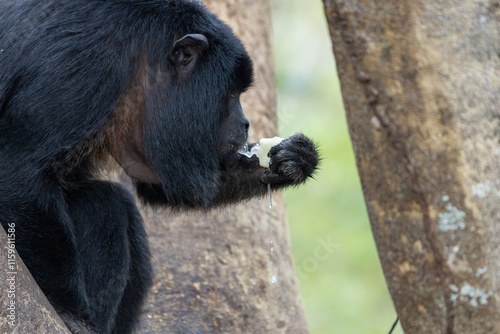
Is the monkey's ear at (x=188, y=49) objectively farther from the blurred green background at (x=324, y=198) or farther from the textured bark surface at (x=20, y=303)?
the blurred green background at (x=324, y=198)

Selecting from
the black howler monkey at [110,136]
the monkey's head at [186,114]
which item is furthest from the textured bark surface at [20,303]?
the monkey's head at [186,114]

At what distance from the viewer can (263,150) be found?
357cm

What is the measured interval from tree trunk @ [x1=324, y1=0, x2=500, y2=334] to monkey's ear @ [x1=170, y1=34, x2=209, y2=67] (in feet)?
3.47

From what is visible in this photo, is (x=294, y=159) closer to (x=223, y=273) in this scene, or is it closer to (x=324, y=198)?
(x=223, y=273)

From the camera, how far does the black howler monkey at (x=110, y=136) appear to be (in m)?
2.75

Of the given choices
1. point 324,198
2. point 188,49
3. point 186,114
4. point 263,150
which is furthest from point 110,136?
point 324,198

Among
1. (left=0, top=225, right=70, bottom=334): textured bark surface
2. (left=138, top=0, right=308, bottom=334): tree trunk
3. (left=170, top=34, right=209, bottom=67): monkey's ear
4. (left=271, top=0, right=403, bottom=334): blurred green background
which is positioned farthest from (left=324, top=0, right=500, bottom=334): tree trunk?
(left=271, top=0, right=403, bottom=334): blurred green background

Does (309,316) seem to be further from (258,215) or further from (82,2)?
(82,2)

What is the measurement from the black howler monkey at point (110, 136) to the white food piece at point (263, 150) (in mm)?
40

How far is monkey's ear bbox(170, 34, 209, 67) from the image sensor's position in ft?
10.4

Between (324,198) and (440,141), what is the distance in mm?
10870

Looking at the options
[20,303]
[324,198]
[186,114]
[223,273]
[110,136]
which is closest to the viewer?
[20,303]

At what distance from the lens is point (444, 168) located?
2.18m

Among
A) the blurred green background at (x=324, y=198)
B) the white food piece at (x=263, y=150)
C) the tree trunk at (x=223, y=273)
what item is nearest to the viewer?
the white food piece at (x=263, y=150)
